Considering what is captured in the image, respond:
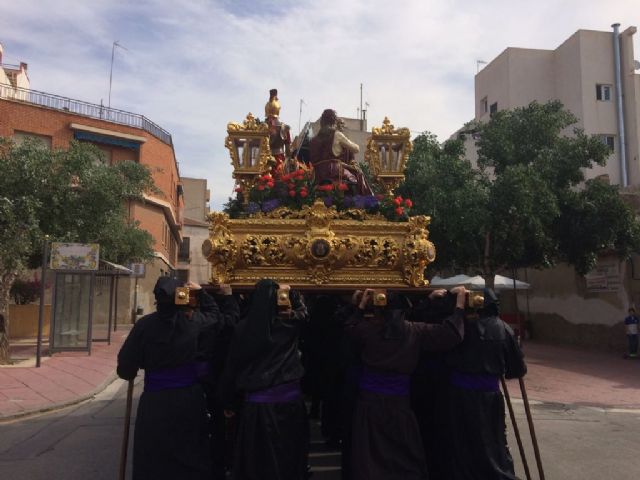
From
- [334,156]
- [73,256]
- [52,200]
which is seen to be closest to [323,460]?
[334,156]

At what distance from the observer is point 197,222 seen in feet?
131

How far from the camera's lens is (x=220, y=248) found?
4105 mm

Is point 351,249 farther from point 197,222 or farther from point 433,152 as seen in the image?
point 197,222

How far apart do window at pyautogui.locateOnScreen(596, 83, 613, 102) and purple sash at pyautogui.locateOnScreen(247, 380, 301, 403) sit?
25.7 metres

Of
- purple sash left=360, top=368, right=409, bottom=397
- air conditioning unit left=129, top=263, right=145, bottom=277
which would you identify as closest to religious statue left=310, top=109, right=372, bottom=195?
→ purple sash left=360, top=368, right=409, bottom=397

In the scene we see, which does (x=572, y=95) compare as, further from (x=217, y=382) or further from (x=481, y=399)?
(x=217, y=382)

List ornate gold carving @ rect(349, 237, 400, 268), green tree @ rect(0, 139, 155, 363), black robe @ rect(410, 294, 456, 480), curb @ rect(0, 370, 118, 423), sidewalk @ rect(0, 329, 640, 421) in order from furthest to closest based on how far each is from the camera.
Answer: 1. green tree @ rect(0, 139, 155, 363)
2. sidewalk @ rect(0, 329, 640, 421)
3. curb @ rect(0, 370, 118, 423)
4. ornate gold carving @ rect(349, 237, 400, 268)
5. black robe @ rect(410, 294, 456, 480)

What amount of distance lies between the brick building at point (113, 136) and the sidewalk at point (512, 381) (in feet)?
27.1

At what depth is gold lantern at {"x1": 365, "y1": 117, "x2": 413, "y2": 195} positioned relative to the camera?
16.7 ft

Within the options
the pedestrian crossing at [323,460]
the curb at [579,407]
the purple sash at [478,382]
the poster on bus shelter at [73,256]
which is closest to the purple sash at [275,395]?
the purple sash at [478,382]

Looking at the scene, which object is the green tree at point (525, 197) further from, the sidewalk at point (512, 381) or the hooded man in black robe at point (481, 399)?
the hooded man in black robe at point (481, 399)

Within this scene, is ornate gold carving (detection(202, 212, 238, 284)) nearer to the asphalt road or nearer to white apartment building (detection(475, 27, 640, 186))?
the asphalt road

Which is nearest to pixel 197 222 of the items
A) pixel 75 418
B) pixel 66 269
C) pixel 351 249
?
pixel 66 269

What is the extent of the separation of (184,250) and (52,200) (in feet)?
89.9
